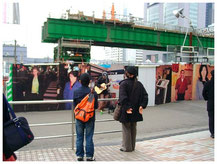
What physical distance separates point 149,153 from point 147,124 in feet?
13.6

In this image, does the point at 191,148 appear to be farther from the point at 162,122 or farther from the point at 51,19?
the point at 51,19

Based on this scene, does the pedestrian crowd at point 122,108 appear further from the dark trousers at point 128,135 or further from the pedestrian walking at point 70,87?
the pedestrian walking at point 70,87

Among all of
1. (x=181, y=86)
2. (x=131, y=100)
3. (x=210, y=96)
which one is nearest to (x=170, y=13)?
(x=181, y=86)

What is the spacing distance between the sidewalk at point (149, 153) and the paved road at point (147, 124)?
35.4 inches

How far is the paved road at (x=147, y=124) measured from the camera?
6883 millimetres

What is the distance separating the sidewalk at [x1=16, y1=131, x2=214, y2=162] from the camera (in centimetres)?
490

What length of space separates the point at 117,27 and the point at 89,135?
27.4 meters

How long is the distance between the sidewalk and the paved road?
900mm

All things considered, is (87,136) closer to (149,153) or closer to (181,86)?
(149,153)

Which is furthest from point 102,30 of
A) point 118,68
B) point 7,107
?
point 7,107

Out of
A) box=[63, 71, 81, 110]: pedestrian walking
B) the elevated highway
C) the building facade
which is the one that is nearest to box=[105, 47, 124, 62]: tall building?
the building facade

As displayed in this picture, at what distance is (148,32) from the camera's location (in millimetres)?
32906

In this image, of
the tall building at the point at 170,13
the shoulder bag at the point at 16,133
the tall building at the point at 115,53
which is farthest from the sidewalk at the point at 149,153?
the tall building at the point at 170,13

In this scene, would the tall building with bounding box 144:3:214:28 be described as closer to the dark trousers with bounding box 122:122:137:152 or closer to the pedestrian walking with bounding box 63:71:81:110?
the pedestrian walking with bounding box 63:71:81:110
